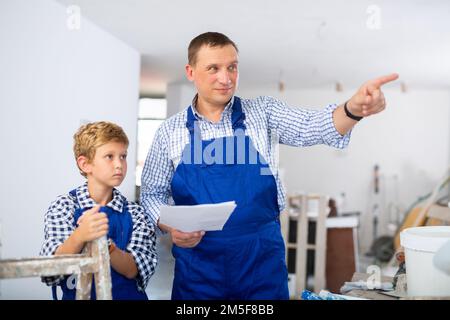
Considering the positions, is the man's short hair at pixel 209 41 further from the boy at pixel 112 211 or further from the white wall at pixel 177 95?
the white wall at pixel 177 95

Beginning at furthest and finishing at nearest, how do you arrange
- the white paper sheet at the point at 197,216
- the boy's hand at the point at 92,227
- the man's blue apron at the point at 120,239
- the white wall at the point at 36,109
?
the white wall at the point at 36,109 → the man's blue apron at the point at 120,239 → the white paper sheet at the point at 197,216 → the boy's hand at the point at 92,227

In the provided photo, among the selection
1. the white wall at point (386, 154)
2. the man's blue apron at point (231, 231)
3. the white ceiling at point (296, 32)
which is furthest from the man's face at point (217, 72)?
the white wall at point (386, 154)

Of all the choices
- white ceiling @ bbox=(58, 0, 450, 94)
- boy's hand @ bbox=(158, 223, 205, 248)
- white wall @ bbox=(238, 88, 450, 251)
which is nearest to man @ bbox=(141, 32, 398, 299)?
boy's hand @ bbox=(158, 223, 205, 248)

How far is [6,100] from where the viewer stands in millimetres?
2746

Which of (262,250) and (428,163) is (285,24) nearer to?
(262,250)

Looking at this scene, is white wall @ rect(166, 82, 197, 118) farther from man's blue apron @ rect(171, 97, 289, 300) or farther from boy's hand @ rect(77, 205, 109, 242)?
boy's hand @ rect(77, 205, 109, 242)

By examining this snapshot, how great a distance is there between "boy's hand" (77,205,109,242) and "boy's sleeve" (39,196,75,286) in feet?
0.61

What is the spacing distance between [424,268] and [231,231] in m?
0.52

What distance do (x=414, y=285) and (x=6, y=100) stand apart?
2464 millimetres

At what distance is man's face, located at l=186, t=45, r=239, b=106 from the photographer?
53.1 inches

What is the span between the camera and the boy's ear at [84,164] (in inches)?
49.1

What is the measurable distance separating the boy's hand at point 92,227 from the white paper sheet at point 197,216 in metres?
0.18

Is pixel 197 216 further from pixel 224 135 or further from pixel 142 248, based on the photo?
pixel 224 135
